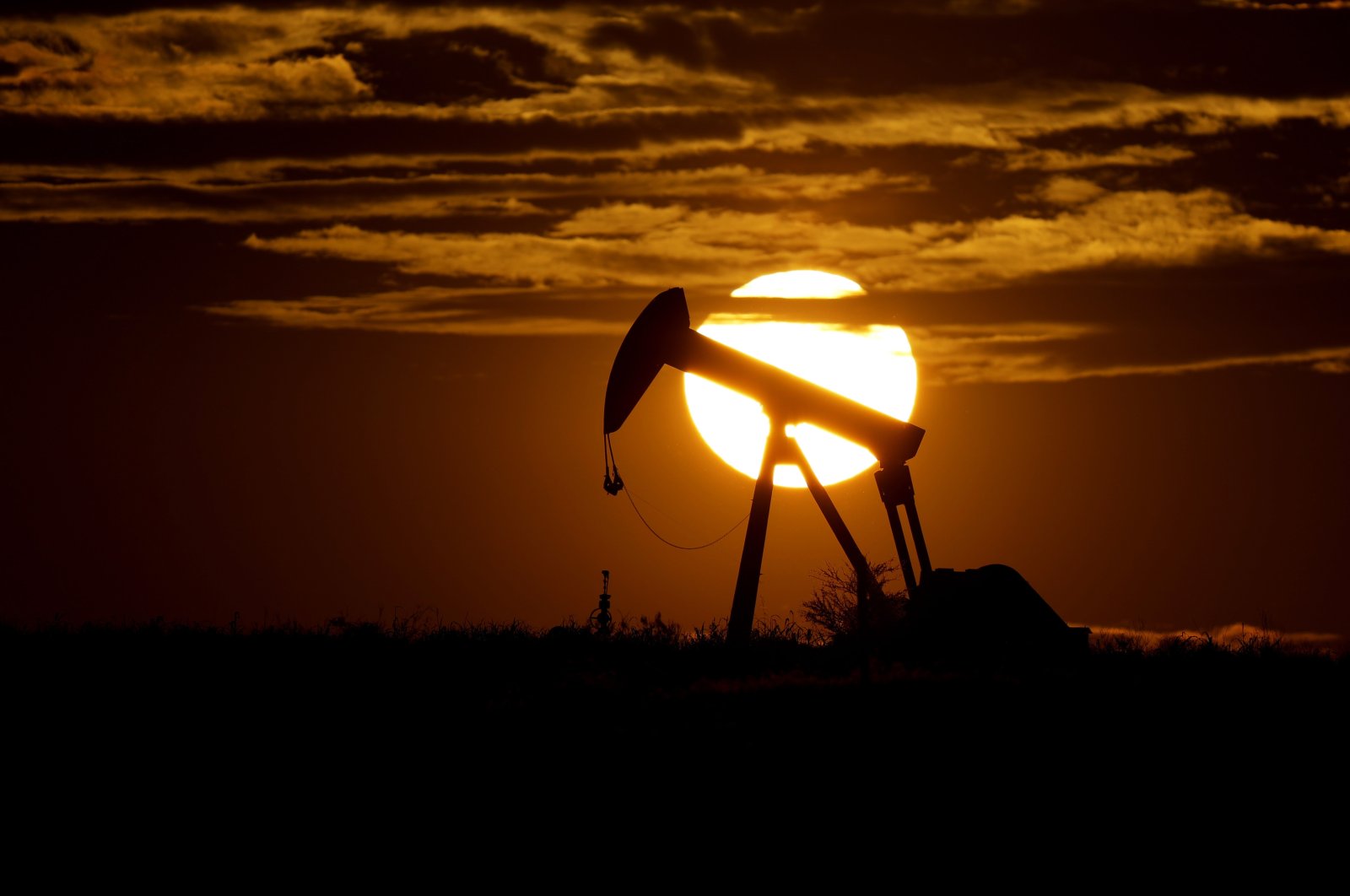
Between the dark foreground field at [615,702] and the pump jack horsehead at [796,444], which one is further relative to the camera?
the pump jack horsehead at [796,444]

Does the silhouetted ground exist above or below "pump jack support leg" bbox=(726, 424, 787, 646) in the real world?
below

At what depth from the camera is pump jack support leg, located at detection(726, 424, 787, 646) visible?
17594mm

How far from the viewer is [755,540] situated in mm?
17828

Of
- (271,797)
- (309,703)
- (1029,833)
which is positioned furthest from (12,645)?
(1029,833)

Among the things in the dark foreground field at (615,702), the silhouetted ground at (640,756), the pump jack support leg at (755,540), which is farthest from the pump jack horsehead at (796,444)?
the silhouetted ground at (640,756)

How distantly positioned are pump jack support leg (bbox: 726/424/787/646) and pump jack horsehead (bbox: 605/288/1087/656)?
0.01 metres

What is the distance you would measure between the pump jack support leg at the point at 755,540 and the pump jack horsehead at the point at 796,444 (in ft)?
0.04

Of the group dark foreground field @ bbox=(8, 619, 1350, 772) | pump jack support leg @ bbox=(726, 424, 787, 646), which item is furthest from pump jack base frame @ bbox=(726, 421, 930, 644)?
dark foreground field @ bbox=(8, 619, 1350, 772)

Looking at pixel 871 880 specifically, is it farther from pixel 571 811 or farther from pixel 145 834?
pixel 145 834

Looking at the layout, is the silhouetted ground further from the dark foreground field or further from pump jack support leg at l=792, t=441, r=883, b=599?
pump jack support leg at l=792, t=441, r=883, b=599

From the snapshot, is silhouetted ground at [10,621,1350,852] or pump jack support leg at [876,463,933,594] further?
pump jack support leg at [876,463,933,594]

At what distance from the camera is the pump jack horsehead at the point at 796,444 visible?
17.7m

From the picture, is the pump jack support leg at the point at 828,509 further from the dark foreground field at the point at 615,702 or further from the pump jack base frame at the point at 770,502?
the dark foreground field at the point at 615,702

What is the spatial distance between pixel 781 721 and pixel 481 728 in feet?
8.08
